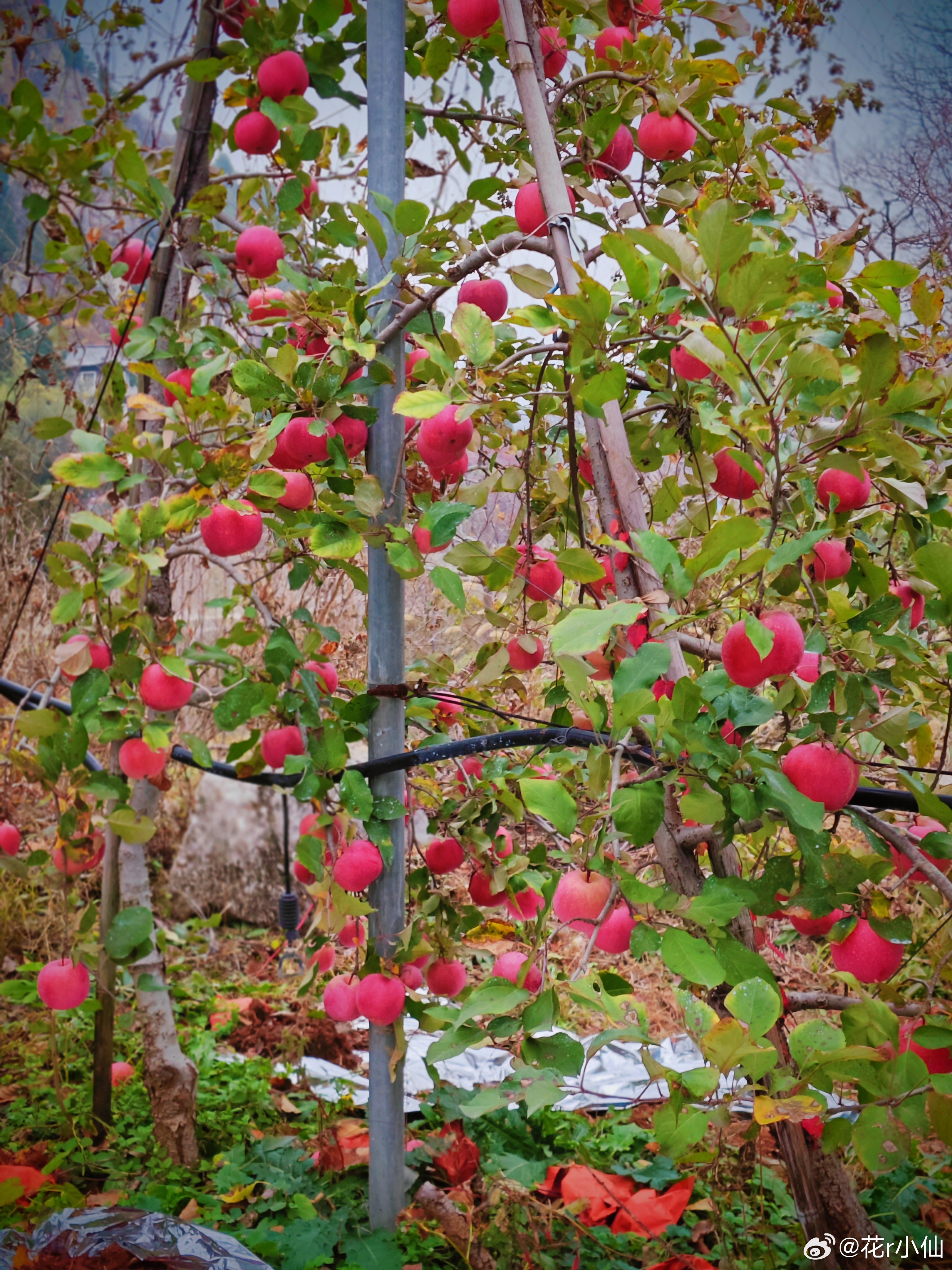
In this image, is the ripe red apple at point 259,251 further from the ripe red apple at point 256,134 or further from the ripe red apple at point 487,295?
the ripe red apple at point 487,295

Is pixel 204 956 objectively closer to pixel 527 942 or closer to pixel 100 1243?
pixel 100 1243

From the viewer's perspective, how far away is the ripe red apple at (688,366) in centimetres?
65

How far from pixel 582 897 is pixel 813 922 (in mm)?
235

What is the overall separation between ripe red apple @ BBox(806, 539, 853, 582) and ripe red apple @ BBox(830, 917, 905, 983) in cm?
29

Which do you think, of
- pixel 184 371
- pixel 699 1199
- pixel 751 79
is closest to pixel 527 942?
pixel 699 1199

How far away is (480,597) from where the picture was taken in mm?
Answer: 2270

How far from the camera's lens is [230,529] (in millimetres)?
876

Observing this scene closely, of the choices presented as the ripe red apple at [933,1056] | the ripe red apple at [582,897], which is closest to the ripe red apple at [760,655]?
the ripe red apple at [582,897]

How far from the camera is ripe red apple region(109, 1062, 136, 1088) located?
1537mm

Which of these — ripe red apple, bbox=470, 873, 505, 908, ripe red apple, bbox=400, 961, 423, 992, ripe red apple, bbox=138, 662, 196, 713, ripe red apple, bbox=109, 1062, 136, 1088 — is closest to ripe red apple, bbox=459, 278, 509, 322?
ripe red apple, bbox=138, 662, 196, 713

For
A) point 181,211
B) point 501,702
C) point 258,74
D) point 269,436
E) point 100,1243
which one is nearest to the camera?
point 269,436

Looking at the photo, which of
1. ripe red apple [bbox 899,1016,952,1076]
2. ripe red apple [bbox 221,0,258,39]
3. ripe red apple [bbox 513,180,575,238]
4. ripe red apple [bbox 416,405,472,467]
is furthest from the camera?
ripe red apple [bbox 221,0,258,39]

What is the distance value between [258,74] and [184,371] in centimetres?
40

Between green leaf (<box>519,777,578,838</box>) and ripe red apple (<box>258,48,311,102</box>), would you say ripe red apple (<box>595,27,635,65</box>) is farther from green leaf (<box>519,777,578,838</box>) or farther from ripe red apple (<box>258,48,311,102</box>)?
green leaf (<box>519,777,578,838</box>)
